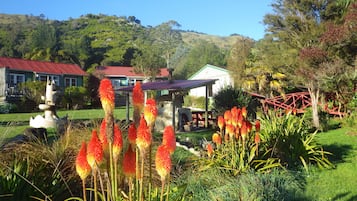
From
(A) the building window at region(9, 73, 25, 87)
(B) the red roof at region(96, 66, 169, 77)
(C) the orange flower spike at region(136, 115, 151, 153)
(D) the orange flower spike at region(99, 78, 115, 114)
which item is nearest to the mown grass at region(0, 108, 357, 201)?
(C) the orange flower spike at region(136, 115, 151, 153)

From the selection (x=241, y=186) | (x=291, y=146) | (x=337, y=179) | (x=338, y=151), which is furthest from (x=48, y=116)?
(x=241, y=186)

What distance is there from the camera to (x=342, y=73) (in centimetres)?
1409

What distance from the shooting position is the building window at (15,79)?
35850 mm

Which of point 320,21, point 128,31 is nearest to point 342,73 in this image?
point 320,21

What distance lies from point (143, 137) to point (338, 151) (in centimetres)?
791

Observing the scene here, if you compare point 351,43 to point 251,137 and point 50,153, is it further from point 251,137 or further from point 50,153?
point 50,153

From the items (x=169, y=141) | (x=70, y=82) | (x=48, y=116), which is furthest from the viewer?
(x=70, y=82)

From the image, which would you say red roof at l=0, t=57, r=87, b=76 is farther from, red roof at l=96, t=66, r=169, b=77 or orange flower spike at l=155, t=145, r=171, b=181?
orange flower spike at l=155, t=145, r=171, b=181

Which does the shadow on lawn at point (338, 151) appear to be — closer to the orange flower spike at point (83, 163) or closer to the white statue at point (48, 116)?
the orange flower spike at point (83, 163)

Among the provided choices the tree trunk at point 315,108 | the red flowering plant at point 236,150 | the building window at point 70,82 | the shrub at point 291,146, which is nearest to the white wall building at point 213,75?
the building window at point 70,82

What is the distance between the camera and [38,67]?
39.2m

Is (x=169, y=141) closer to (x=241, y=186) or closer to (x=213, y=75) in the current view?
(x=241, y=186)

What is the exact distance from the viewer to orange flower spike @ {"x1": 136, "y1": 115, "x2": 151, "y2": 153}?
1.69 metres

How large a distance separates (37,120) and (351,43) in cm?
1299
